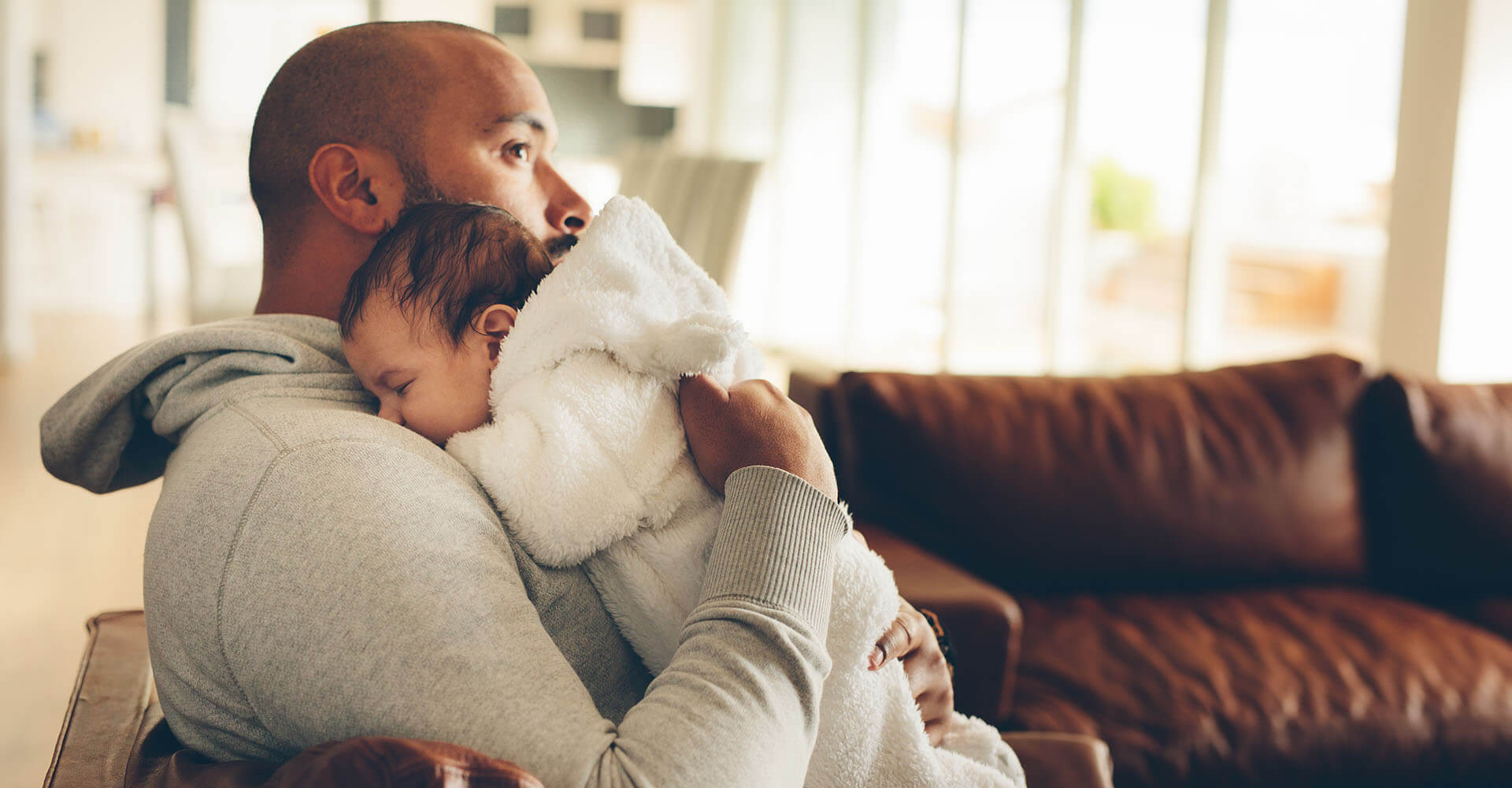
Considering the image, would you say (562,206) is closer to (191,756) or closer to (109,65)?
(191,756)

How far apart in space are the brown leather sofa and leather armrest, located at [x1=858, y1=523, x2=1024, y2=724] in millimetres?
66

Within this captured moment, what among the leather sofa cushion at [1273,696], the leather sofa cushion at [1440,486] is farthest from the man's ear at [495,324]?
the leather sofa cushion at [1440,486]

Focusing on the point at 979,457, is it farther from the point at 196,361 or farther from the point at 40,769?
the point at 40,769

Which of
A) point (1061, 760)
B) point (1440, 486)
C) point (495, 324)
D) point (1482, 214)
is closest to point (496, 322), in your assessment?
point (495, 324)

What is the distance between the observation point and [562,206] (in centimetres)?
122

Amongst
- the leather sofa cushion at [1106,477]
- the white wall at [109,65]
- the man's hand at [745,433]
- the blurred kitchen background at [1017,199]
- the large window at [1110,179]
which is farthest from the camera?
the white wall at [109,65]

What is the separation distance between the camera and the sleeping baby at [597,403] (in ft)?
2.71

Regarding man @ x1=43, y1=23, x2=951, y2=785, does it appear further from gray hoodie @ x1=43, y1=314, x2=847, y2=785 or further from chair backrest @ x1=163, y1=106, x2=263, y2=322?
chair backrest @ x1=163, y1=106, x2=263, y2=322

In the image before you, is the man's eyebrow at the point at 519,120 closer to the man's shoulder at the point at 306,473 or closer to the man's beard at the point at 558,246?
the man's beard at the point at 558,246

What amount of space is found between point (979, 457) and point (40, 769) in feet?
6.17

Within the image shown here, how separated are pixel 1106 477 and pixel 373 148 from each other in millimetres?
1571

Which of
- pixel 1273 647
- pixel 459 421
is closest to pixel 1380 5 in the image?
pixel 1273 647

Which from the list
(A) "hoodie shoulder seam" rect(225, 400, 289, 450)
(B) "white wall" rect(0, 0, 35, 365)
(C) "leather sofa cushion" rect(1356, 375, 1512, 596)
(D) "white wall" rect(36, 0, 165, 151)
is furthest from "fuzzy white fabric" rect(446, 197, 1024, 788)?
(D) "white wall" rect(36, 0, 165, 151)

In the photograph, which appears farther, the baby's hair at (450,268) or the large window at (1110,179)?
the large window at (1110,179)
